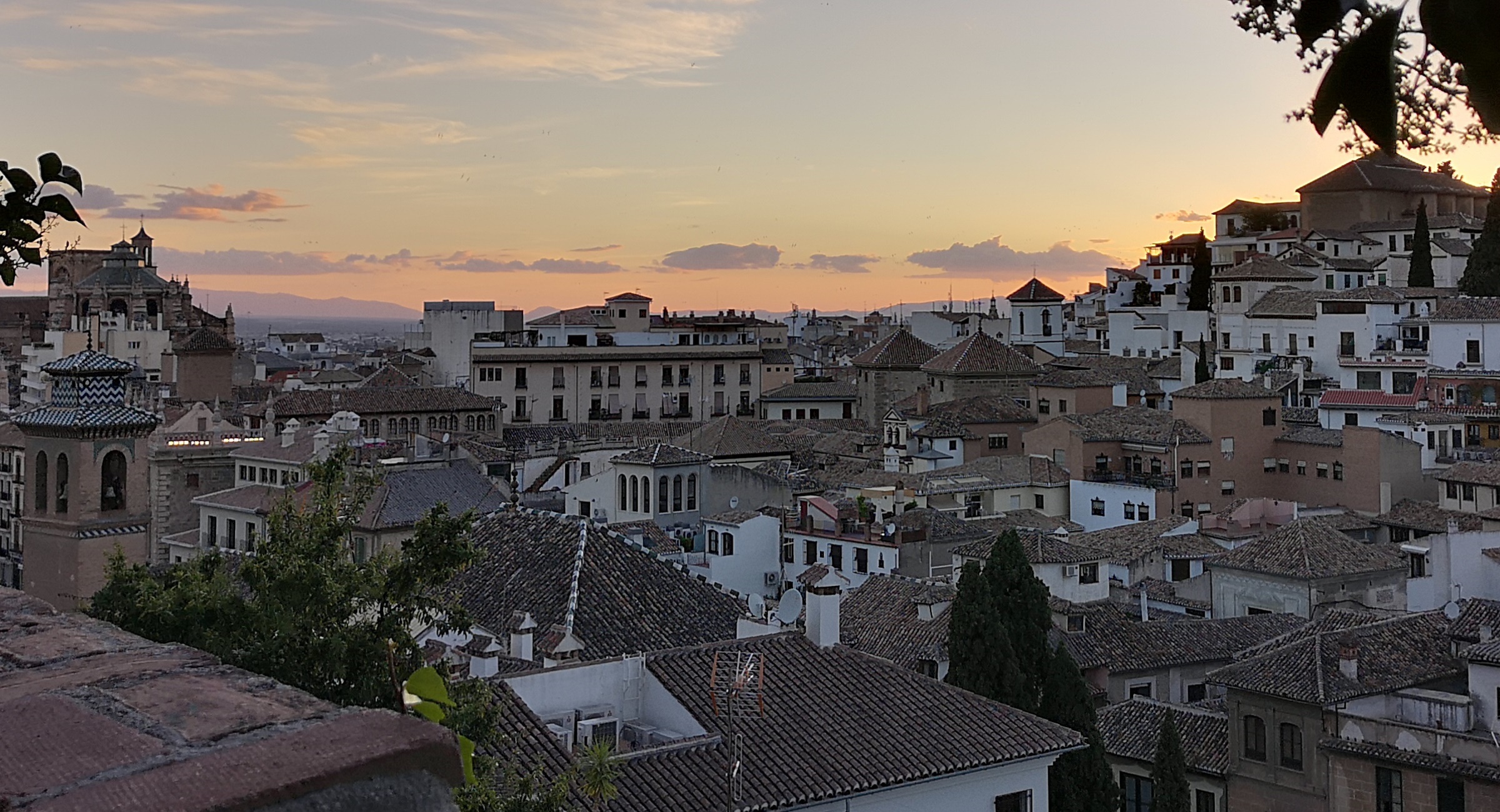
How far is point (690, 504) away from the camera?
1249 inches

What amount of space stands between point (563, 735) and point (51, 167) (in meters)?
8.65

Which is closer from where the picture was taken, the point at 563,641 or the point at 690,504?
the point at 563,641

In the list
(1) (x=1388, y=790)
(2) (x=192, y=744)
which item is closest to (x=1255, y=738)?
(1) (x=1388, y=790)

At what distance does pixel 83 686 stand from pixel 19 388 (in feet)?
216

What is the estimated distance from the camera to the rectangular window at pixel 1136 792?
63.5 feet

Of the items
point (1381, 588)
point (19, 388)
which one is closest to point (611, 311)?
point (19, 388)

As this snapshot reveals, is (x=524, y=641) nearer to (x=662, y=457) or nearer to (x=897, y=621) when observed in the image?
(x=897, y=621)

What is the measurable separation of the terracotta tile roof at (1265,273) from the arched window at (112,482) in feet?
131

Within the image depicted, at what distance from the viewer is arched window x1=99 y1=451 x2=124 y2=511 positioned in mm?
19445

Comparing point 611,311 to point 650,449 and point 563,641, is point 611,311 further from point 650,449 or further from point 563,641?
point 563,641

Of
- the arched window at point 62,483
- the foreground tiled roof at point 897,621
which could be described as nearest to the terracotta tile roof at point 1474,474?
the foreground tiled roof at point 897,621

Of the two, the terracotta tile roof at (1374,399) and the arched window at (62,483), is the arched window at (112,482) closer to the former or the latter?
the arched window at (62,483)

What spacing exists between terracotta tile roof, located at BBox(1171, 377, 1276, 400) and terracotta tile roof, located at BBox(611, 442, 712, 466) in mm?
12242

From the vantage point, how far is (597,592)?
16562mm
